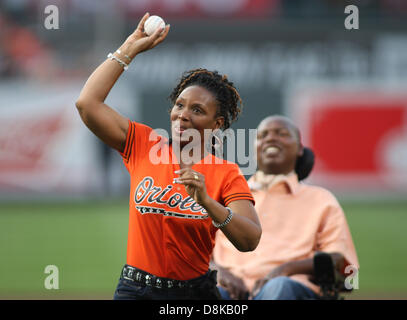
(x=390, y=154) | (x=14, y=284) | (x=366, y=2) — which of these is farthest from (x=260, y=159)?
(x=366, y=2)

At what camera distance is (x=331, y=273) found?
3.85 meters

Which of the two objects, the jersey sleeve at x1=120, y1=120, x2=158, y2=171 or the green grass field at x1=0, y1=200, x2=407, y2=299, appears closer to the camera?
the jersey sleeve at x1=120, y1=120, x2=158, y2=171

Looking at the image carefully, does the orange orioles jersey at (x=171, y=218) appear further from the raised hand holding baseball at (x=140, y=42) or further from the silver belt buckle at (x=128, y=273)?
the raised hand holding baseball at (x=140, y=42)

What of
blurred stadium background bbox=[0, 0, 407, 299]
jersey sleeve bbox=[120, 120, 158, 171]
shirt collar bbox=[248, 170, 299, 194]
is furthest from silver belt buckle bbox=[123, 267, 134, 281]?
blurred stadium background bbox=[0, 0, 407, 299]

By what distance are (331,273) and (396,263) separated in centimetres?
573

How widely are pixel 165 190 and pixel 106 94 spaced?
0.54 meters

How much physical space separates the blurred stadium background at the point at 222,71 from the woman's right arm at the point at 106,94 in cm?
1082

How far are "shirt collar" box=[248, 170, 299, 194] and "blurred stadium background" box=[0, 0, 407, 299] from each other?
9.53 metres

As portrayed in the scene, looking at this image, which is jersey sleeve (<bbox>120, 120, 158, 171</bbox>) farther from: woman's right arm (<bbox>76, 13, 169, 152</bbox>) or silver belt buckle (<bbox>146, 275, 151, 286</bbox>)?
silver belt buckle (<bbox>146, 275, 151, 286</bbox>)

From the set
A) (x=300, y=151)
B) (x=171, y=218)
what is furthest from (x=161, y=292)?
(x=300, y=151)

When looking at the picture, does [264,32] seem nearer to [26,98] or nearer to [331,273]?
[26,98]

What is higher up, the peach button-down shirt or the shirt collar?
the shirt collar

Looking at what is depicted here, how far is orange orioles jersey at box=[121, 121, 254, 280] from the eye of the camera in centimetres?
296

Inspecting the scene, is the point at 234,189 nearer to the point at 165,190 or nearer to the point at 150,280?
the point at 165,190
